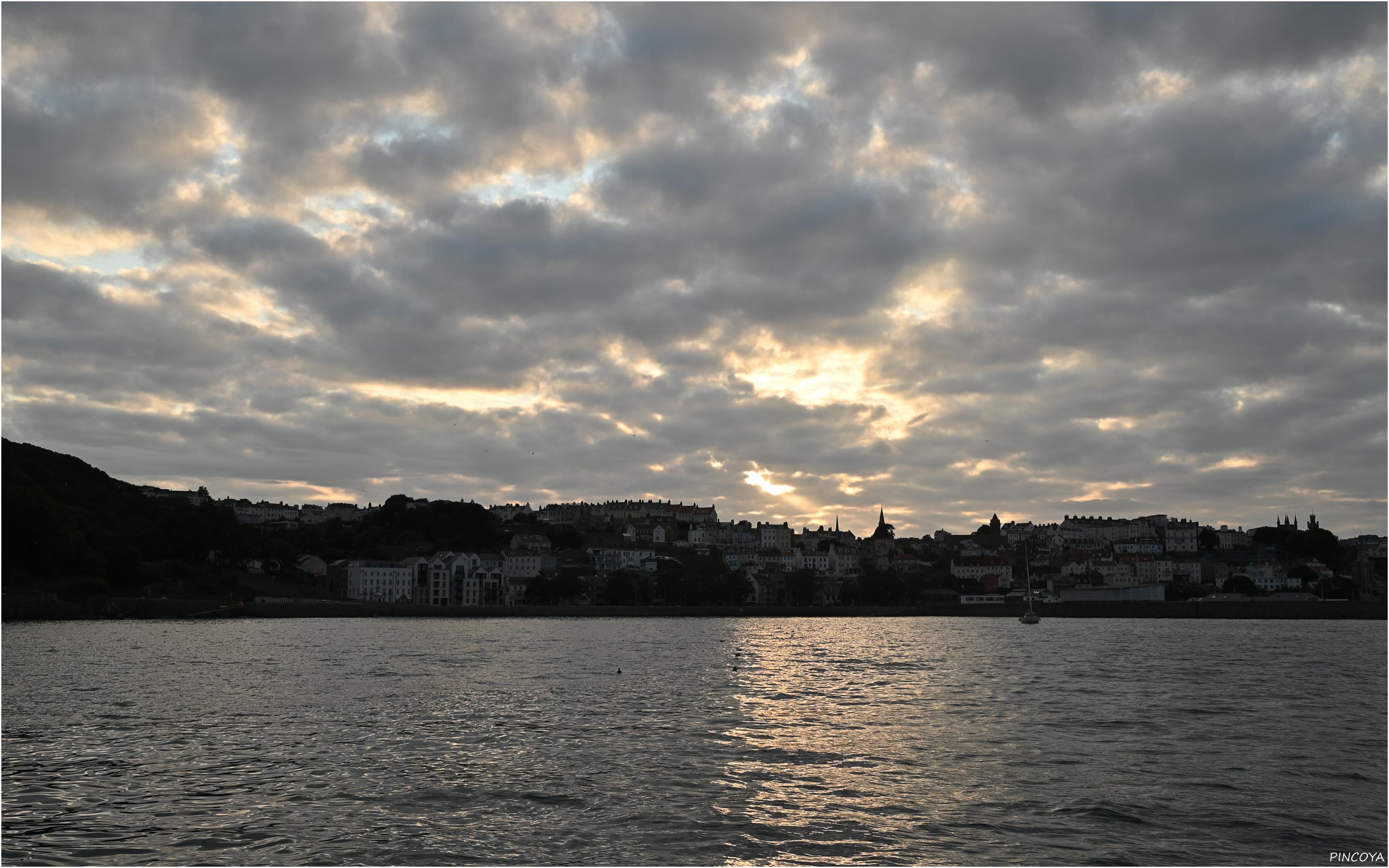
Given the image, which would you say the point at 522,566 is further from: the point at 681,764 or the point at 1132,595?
the point at 681,764

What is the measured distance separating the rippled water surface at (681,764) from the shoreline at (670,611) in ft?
213

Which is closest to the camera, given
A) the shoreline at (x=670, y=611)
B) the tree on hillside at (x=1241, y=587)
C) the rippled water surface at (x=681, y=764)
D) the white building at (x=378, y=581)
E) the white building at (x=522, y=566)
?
the rippled water surface at (x=681, y=764)

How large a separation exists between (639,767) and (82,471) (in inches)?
7176

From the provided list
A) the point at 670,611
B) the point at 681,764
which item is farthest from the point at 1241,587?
the point at 681,764

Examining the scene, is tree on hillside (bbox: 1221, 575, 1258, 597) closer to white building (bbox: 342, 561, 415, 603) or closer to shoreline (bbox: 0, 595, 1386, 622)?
shoreline (bbox: 0, 595, 1386, 622)

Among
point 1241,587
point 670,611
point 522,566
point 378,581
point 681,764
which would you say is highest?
point 681,764

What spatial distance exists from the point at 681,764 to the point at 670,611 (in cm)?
13678

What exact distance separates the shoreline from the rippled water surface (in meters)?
65.0

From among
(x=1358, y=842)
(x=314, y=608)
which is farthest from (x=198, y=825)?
(x=314, y=608)

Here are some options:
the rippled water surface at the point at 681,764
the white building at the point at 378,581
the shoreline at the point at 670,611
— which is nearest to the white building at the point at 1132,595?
the shoreline at the point at 670,611

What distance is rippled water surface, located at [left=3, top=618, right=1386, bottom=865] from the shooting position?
16.0 metres

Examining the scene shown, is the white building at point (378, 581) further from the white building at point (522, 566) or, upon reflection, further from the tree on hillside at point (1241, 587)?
the tree on hillside at point (1241, 587)

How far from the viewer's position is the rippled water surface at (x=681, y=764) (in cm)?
1600

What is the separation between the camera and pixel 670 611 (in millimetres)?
157875
